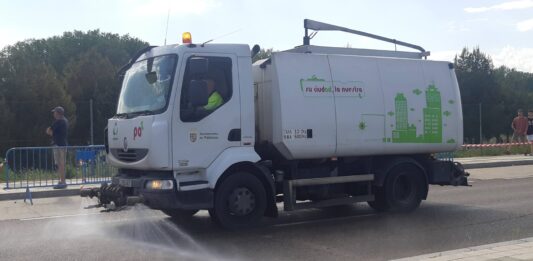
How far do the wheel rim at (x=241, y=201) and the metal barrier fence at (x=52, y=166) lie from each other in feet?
19.7

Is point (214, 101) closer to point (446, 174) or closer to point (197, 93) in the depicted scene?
point (197, 93)

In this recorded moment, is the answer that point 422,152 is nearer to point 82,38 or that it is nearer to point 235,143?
point 235,143

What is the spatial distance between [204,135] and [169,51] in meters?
1.31

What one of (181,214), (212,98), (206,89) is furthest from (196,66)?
(181,214)

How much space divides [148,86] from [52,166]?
22.2 feet

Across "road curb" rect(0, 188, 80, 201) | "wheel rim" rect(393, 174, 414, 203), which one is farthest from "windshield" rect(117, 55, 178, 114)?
"road curb" rect(0, 188, 80, 201)

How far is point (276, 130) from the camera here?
8.92 meters

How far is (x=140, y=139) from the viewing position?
832 centimetres

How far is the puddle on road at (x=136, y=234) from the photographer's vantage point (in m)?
7.44

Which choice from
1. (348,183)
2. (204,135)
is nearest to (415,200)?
(348,183)

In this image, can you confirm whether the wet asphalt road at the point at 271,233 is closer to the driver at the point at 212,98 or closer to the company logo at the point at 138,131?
the company logo at the point at 138,131

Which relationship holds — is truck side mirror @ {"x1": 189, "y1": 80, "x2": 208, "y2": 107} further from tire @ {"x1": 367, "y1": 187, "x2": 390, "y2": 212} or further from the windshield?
tire @ {"x1": 367, "y1": 187, "x2": 390, "y2": 212}

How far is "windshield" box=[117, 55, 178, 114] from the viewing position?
824 cm

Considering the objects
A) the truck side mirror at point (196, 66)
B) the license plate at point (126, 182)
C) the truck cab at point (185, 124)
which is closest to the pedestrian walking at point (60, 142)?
the truck cab at point (185, 124)
